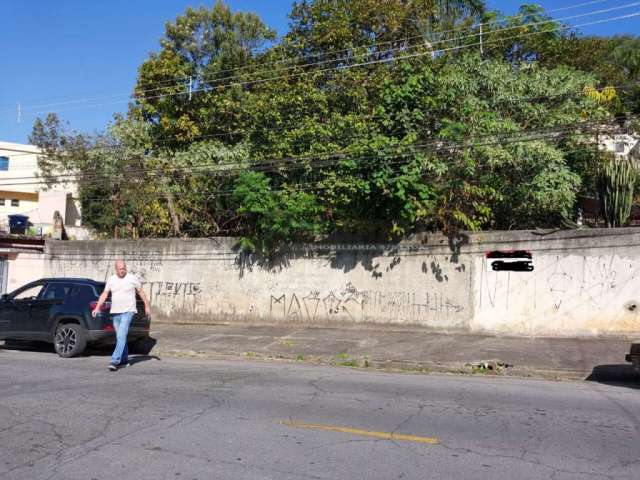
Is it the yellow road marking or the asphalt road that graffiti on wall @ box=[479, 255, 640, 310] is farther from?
the yellow road marking

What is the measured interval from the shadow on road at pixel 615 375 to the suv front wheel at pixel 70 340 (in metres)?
9.42

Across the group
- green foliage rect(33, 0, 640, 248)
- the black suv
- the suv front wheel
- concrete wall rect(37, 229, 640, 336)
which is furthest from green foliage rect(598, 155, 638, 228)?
the suv front wheel

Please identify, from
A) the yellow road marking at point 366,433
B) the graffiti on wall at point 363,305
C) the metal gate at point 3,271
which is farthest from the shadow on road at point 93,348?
the metal gate at point 3,271

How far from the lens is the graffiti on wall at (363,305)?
14578 mm

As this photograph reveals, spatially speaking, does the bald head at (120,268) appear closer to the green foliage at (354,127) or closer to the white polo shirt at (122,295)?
the white polo shirt at (122,295)

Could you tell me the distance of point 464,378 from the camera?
1017 centimetres

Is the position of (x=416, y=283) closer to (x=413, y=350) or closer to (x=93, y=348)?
(x=413, y=350)

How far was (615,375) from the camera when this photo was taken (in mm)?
10148

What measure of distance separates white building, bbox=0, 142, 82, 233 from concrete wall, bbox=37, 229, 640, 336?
73.8 feet

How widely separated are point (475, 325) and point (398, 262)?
247cm

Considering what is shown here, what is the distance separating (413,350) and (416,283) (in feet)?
8.50

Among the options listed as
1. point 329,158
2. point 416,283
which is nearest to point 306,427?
point 416,283

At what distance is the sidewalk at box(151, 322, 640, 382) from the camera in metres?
10.9

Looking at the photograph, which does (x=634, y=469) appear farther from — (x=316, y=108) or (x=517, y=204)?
(x=316, y=108)
